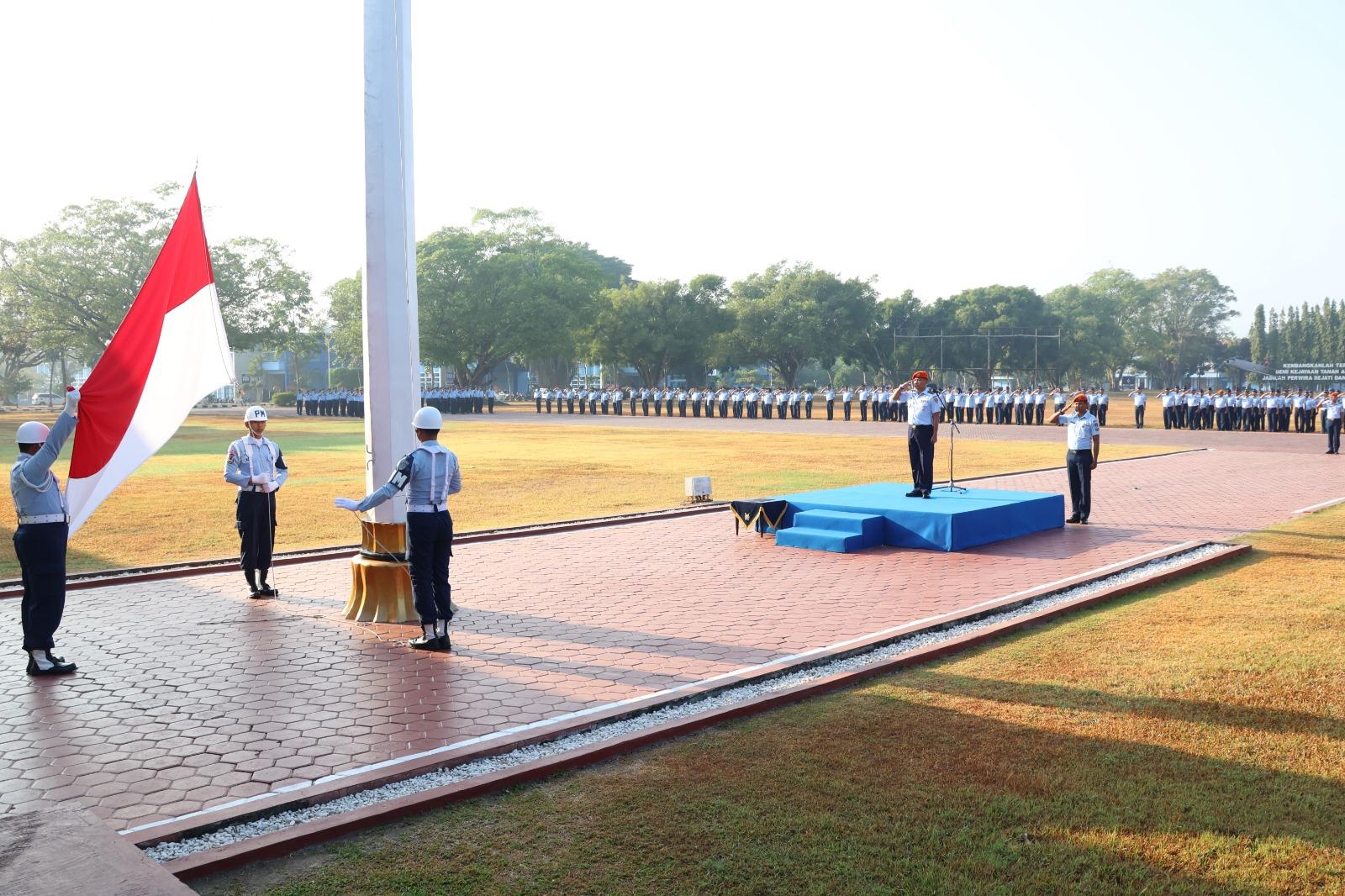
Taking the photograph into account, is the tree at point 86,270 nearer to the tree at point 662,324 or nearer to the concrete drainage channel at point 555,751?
the tree at point 662,324

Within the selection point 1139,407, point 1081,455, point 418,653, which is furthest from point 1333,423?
point 418,653

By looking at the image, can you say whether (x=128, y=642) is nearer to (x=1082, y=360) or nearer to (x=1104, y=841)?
(x=1104, y=841)

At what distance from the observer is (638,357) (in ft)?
224

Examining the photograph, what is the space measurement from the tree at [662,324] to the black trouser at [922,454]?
175 feet

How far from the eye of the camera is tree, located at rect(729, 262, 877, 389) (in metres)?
65.2

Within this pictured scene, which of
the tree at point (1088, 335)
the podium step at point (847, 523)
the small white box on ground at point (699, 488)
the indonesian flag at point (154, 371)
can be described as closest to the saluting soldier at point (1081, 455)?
the podium step at point (847, 523)

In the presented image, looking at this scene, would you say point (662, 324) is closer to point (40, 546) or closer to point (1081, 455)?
point (1081, 455)

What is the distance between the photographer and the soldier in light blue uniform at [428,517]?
7.48 meters

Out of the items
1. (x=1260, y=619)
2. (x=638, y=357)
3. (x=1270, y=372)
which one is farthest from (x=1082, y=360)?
(x=1260, y=619)

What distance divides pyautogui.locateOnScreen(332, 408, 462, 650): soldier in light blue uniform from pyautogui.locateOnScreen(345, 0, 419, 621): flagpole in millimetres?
782

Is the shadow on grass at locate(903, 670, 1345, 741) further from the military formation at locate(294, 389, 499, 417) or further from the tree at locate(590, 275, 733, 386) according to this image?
the tree at locate(590, 275, 733, 386)

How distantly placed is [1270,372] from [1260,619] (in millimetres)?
76626

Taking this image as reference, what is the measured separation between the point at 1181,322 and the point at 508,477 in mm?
94296

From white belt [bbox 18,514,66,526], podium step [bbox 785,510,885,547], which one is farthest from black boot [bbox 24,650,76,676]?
podium step [bbox 785,510,885,547]
